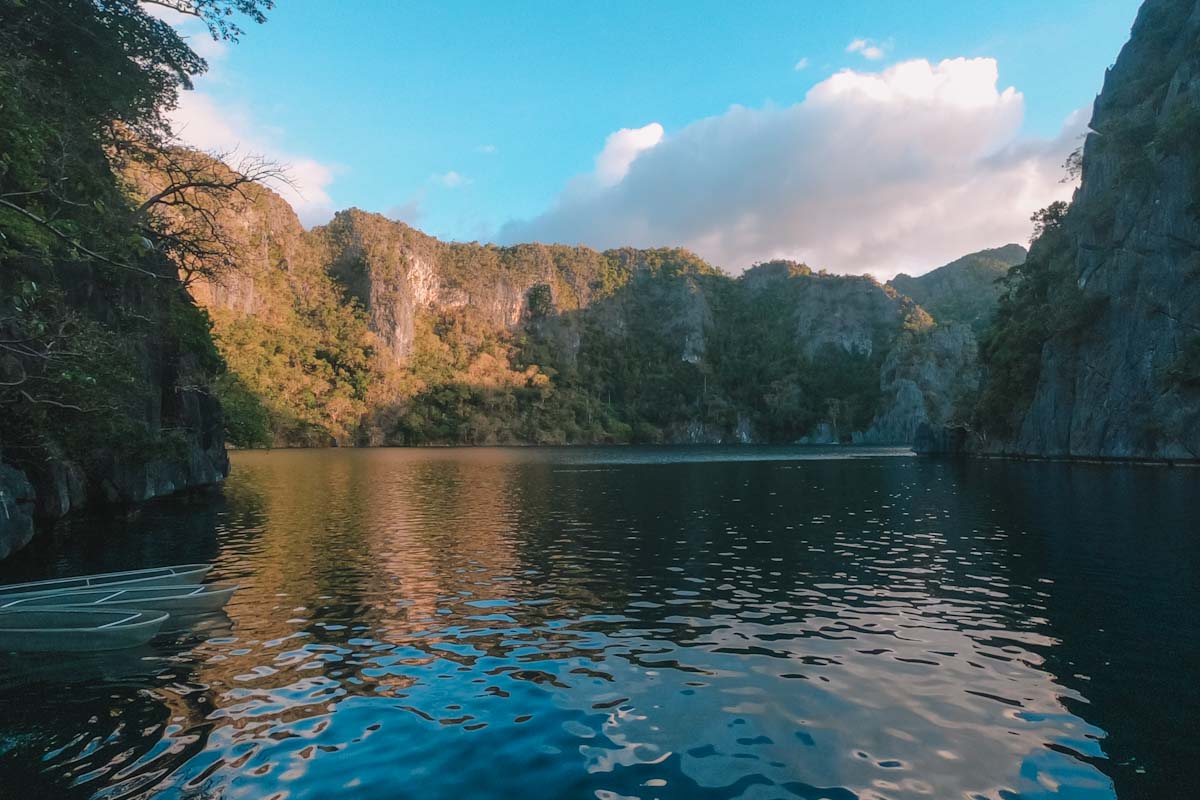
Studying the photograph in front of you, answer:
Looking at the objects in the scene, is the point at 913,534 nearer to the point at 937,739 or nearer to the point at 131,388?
the point at 937,739

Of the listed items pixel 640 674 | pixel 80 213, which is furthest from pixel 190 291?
pixel 640 674

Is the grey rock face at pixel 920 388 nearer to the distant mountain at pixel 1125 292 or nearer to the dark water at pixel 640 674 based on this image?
the distant mountain at pixel 1125 292

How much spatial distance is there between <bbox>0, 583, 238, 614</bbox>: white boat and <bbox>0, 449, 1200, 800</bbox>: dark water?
0.65m

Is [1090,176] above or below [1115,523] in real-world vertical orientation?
above

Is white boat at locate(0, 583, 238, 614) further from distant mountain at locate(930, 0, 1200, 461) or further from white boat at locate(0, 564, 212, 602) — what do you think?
distant mountain at locate(930, 0, 1200, 461)

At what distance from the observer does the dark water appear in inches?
312

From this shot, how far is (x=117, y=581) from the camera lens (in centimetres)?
1675

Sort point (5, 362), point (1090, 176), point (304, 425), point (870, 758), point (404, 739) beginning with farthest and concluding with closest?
point (304, 425) < point (1090, 176) < point (5, 362) < point (404, 739) < point (870, 758)

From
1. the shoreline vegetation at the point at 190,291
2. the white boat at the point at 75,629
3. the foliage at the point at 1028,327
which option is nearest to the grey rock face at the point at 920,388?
the shoreline vegetation at the point at 190,291

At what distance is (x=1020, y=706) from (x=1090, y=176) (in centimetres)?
9156

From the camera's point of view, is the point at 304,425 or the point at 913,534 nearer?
the point at 913,534

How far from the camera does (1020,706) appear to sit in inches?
388

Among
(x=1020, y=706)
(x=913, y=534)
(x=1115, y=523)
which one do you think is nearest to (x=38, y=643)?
(x=1020, y=706)

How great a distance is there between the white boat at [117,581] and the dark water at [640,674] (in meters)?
1.59
